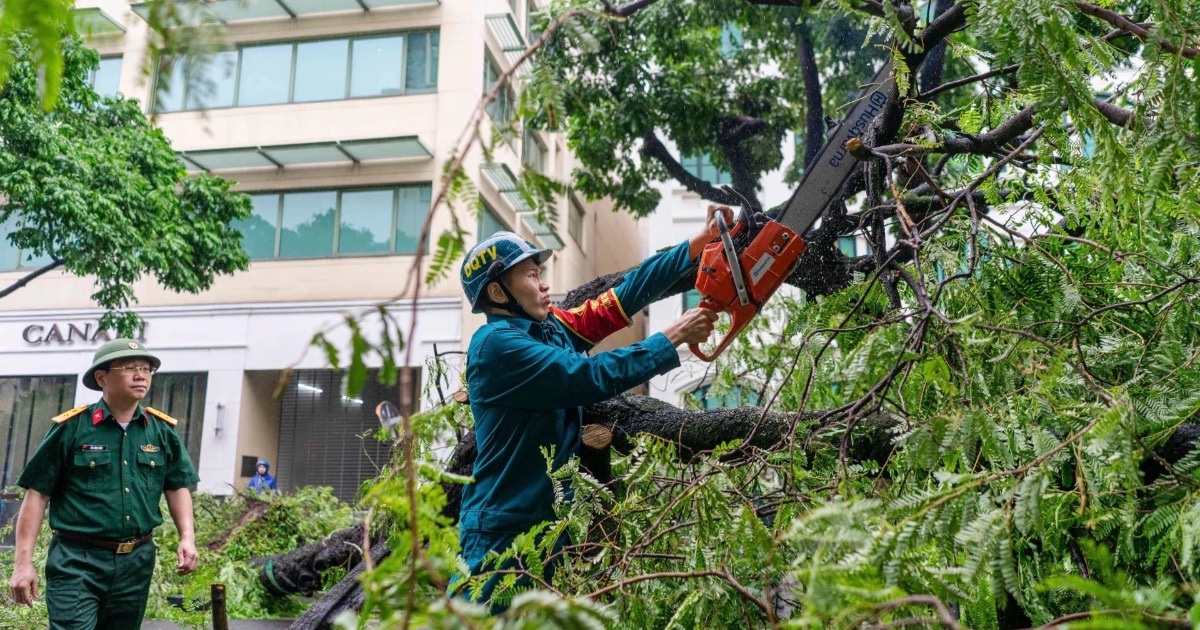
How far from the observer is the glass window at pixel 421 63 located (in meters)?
16.3

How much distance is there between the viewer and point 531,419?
269 centimetres

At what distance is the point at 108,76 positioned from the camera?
1623 cm

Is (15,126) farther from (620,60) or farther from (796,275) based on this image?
(796,275)

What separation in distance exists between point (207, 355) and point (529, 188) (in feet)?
54.0

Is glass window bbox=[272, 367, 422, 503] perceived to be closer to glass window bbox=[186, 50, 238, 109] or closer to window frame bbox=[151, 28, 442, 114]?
window frame bbox=[151, 28, 442, 114]

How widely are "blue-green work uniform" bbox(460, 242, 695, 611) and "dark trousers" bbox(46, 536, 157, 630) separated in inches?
66.6

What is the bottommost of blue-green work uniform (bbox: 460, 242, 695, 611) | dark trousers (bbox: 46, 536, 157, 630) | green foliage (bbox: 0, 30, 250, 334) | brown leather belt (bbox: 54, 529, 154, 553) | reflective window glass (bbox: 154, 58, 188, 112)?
dark trousers (bbox: 46, 536, 157, 630)

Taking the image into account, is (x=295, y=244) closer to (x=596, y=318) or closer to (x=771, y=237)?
(x=596, y=318)

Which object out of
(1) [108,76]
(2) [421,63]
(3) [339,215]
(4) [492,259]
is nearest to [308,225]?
(3) [339,215]

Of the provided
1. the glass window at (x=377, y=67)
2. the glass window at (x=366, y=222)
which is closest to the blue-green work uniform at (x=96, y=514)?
the glass window at (x=366, y=222)

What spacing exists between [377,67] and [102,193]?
677 cm

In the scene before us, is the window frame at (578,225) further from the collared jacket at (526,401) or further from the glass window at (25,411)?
the collared jacket at (526,401)

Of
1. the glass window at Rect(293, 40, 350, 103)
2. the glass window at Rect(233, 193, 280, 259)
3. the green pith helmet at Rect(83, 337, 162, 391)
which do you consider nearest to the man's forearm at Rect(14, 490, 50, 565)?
the green pith helmet at Rect(83, 337, 162, 391)

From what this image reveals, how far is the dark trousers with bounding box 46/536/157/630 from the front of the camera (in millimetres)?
3377
